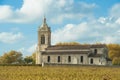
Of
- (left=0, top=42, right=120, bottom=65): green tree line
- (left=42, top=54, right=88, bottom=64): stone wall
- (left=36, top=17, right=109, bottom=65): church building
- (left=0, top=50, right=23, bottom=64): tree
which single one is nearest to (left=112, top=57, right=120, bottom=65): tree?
(left=0, top=42, right=120, bottom=65): green tree line

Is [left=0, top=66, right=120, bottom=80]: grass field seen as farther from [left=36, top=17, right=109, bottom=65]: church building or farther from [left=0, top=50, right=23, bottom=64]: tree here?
[left=0, top=50, right=23, bottom=64]: tree

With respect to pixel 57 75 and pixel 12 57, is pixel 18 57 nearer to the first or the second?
pixel 12 57

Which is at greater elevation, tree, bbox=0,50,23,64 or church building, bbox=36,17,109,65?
tree, bbox=0,50,23,64

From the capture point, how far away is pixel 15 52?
15462 cm

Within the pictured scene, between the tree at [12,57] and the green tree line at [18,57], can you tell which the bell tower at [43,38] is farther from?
the tree at [12,57]

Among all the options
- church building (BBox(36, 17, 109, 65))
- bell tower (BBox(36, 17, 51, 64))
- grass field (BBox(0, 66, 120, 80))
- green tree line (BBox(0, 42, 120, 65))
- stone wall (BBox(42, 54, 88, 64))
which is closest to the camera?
grass field (BBox(0, 66, 120, 80))

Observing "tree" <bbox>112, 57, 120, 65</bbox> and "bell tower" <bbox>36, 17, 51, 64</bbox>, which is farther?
"tree" <bbox>112, 57, 120, 65</bbox>

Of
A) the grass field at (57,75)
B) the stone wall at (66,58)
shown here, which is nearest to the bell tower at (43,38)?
the stone wall at (66,58)

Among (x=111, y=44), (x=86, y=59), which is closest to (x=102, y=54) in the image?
(x=86, y=59)

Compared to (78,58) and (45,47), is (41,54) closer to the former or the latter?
(45,47)

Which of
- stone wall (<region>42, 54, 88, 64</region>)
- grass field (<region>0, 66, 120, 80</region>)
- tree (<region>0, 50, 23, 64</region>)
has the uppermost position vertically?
tree (<region>0, 50, 23, 64</region>)

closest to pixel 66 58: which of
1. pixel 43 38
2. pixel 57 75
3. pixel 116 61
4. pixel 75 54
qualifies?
→ pixel 75 54

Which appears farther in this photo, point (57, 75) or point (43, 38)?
point (43, 38)

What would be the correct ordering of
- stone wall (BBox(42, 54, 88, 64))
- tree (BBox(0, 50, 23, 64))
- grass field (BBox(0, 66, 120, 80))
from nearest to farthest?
grass field (BBox(0, 66, 120, 80)) < stone wall (BBox(42, 54, 88, 64)) < tree (BBox(0, 50, 23, 64))
